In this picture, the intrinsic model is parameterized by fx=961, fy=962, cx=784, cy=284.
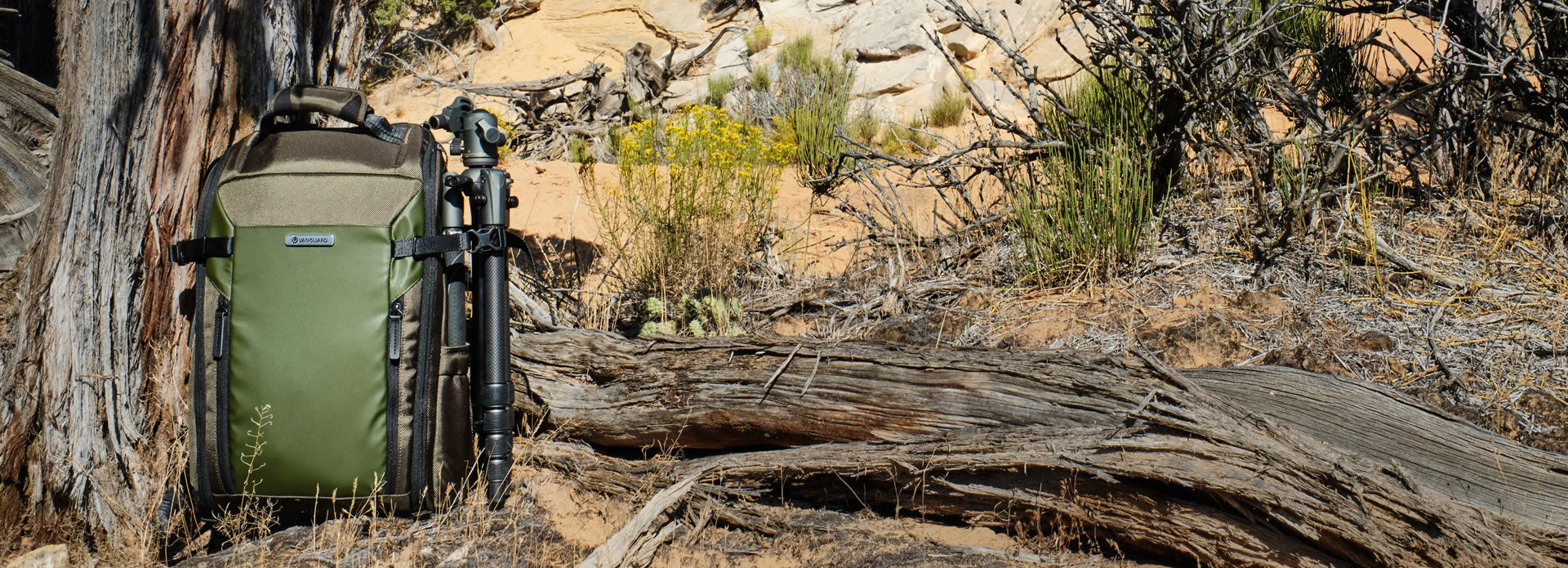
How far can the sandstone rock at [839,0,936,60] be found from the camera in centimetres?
Result: 999

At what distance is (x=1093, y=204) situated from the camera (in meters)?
3.79

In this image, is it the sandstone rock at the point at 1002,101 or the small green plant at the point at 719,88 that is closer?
the sandstone rock at the point at 1002,101

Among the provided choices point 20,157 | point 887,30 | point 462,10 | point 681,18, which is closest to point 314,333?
point 20,157

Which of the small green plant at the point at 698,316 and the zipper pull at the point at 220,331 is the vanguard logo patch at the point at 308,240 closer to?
the zipper pull at the point at 220,331

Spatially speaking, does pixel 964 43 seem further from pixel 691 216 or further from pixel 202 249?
pixel 202 249

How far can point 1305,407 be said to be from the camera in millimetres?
2182

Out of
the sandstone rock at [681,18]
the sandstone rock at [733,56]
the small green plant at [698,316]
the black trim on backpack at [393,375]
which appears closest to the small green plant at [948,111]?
the sandstone rock at [733,56]

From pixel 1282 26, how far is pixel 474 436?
547cm

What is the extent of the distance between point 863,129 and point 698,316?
181 inches

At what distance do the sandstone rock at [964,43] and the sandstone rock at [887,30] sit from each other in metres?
0.23

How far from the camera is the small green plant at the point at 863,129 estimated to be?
7641 millimetres

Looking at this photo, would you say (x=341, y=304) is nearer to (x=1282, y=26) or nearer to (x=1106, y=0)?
(x=1106, y=0)

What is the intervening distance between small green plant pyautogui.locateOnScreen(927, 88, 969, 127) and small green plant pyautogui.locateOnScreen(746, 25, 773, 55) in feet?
9.27

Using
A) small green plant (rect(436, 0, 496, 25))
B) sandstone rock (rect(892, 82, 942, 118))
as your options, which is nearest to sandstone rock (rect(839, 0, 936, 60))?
Answer: sandstone rock (rect(892, 82, 942, 118))
